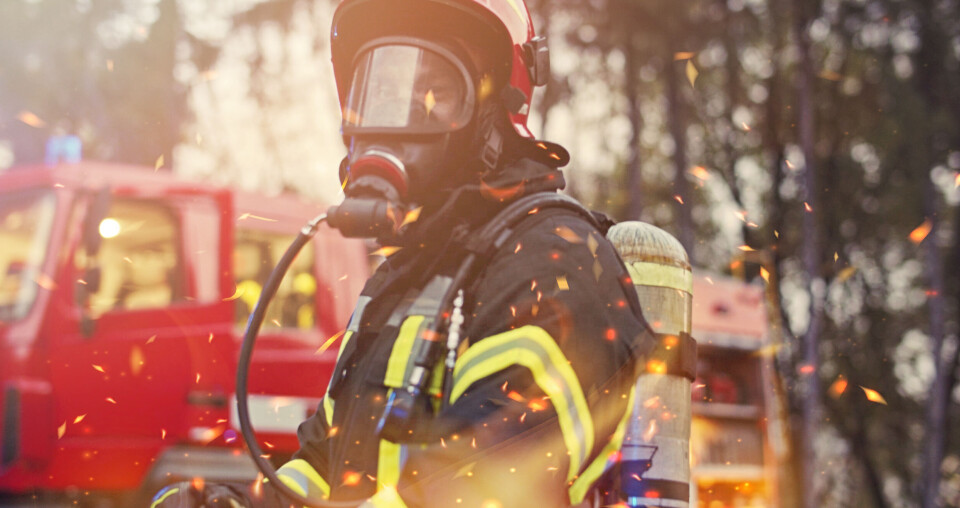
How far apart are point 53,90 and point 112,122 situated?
141 cm

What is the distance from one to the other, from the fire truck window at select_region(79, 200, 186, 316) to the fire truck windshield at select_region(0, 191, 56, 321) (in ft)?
1.00

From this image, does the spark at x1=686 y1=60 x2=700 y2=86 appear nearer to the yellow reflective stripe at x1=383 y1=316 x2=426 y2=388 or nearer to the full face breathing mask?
the full face breathing mask

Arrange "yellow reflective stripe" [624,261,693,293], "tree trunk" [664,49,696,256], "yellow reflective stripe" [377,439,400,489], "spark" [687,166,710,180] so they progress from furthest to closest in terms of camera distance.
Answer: "spark" [687,166,710,180] → "tree trunk" [664,49,696,256] → "yellow reflective stripe" [624,261,693,293] → "yellow reflective stripe" [377,439,400,489]

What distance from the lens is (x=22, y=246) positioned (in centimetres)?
543

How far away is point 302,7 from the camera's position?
41.3 ft

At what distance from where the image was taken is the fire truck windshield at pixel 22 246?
5363 millimetres

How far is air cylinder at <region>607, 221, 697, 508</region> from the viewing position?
1.98m

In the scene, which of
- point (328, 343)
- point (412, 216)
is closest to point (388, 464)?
point (412, 216)

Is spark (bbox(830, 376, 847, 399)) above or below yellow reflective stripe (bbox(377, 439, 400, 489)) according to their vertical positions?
above

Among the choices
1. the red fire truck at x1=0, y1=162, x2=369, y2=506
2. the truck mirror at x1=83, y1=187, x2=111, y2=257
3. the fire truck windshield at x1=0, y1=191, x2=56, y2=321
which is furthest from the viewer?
the fire truck windshield at x1=0, y1=191, x2=56, y2=321

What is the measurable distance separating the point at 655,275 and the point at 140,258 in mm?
4220

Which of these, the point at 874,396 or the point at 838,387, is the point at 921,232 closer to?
the point at 838,387

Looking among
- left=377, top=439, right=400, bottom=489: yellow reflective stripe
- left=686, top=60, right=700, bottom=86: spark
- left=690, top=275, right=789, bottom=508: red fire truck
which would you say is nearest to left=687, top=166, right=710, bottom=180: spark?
left=686, top=60, right=700, bottom=86: spark

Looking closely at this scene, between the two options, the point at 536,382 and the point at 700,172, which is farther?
the point at 700,172
